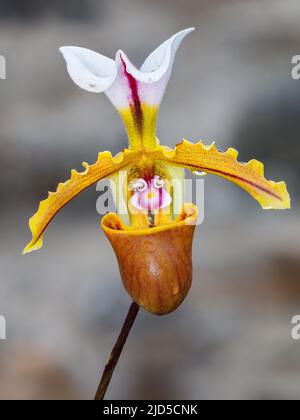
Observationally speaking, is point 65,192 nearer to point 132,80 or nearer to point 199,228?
point 132,80

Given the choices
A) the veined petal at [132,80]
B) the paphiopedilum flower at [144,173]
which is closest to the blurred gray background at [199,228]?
the paphiopedilum flower at [144,173]

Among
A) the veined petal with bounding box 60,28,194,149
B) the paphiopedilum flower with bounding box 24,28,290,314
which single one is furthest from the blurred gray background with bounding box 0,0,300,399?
the veined petal with bounding box 60,28,194,149

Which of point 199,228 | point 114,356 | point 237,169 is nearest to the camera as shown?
point 114,356

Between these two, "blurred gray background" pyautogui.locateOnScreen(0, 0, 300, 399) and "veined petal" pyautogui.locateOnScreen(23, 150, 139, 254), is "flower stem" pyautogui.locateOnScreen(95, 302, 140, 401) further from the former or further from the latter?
"blurred gray background" pyautogui.locateOnScreen(0, 0, 300, 399)

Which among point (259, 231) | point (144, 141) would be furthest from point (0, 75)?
point (144, 141)

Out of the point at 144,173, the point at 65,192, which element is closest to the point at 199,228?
the point at 144,173

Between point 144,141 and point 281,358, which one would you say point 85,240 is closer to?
point 281,358
